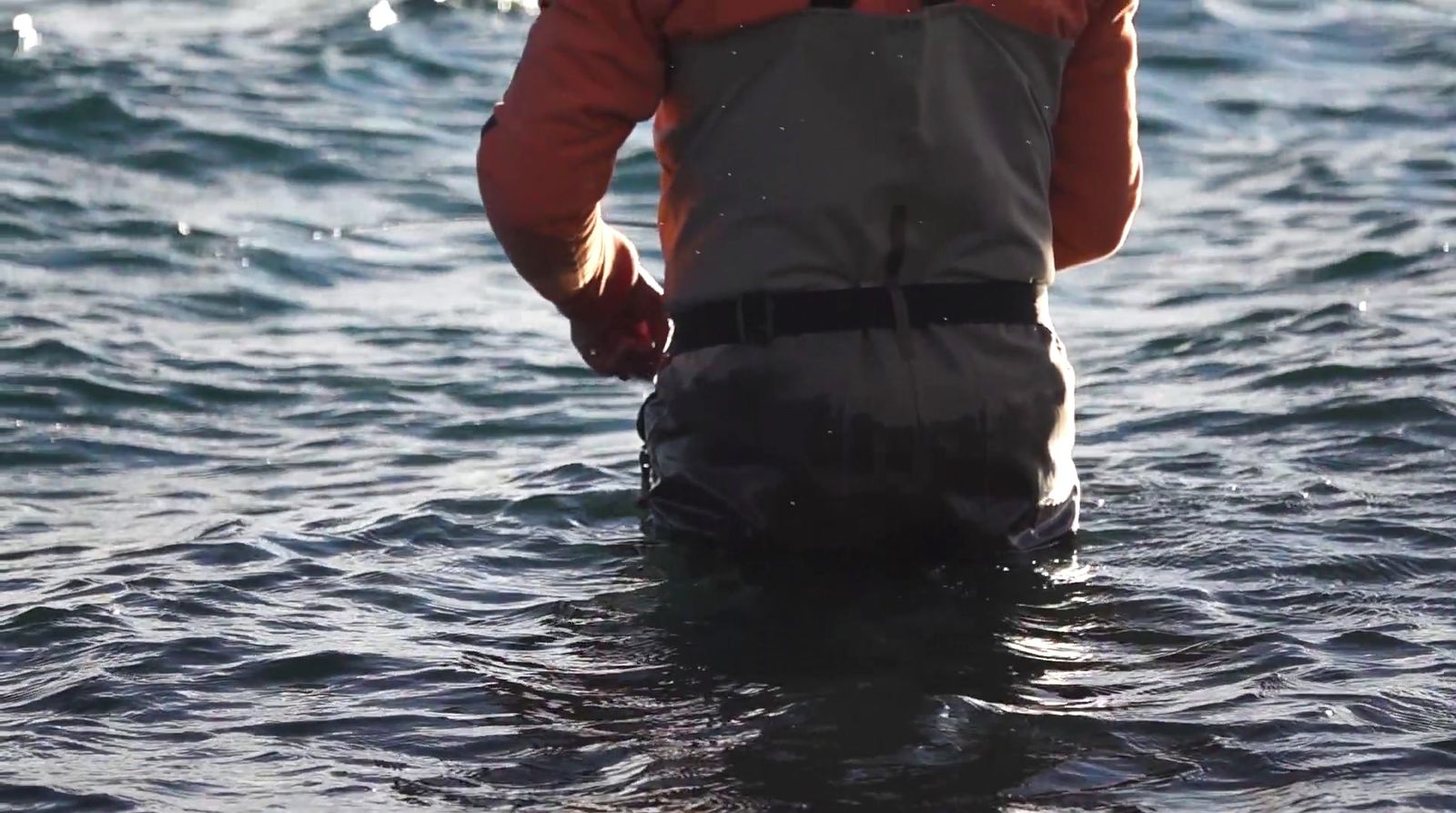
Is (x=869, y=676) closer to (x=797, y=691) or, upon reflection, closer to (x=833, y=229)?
(x=797, y=691)

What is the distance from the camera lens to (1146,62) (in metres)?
12.7

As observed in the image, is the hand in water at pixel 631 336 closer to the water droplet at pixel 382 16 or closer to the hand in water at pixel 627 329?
the hand in water at pixel 627 329

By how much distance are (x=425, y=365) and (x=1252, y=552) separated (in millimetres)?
3333

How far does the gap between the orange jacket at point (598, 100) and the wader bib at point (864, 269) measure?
0.15 feet

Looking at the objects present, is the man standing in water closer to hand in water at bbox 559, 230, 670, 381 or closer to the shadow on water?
the shadow on water

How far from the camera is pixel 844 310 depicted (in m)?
4.04

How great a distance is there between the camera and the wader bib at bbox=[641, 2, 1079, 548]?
399 centimetres

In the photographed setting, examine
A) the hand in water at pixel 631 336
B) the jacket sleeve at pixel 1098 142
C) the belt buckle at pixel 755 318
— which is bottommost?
the hand in water at pixel 631 336

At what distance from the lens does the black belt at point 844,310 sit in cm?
404

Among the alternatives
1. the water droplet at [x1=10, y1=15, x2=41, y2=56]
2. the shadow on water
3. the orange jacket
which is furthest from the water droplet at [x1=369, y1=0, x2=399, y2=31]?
the orange jacket

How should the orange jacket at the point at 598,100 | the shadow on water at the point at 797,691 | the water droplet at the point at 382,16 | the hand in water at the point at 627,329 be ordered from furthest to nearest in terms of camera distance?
1. the water droplet at the point at 382,16
2. the hand in water at the point at 627,329
3. the orange jacket at the point at 598,100
4. the shadow on water at the point at 797,691

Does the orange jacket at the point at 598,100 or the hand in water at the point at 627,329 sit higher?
the orange jacket at the point at 598,100

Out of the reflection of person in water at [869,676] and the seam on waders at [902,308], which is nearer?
the reflection of person in water at [869,676]

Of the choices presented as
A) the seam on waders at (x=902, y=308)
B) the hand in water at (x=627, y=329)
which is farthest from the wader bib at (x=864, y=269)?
the hand in water at (x=627, y=329)
